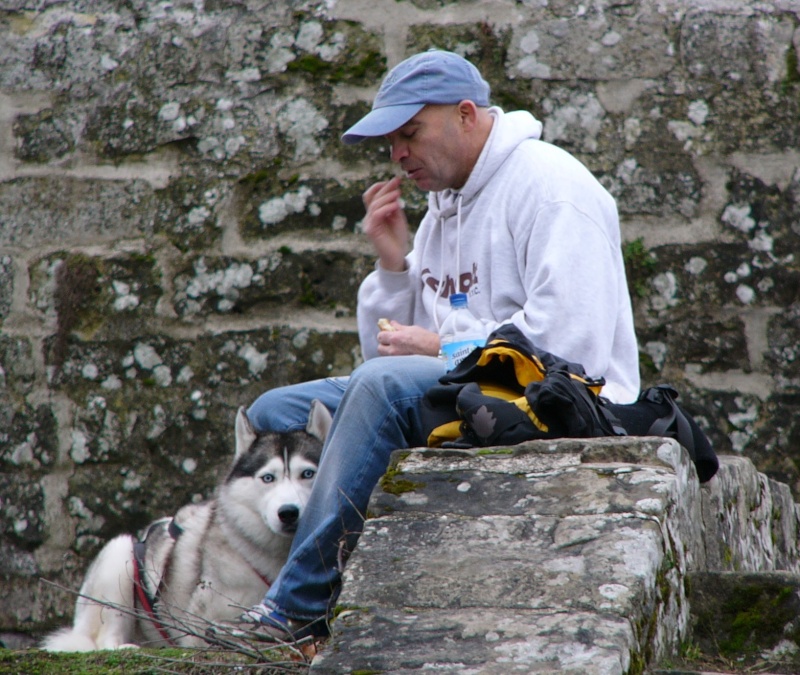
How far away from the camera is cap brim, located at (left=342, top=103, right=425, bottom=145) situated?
3.14 meters

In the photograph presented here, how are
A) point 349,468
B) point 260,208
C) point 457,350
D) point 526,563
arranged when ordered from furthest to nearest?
point 260,208 < point 457,350 < point 349,468 < point 526,563

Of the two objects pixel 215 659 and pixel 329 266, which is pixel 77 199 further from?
pixel 215 659

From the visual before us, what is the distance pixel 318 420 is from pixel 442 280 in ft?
2.19

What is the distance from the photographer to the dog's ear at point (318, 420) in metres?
3.45

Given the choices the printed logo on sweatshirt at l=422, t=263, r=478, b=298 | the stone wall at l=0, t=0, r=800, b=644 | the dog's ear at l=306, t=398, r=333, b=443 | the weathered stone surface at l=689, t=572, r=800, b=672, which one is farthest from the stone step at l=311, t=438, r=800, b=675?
the stone wall at l=0, t=0, r=800, b=644

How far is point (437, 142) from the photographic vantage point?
126 inches

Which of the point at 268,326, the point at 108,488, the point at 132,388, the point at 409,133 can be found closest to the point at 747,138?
the point at 409,133

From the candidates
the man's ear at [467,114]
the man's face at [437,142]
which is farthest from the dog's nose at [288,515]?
the man's ear at [467,114]

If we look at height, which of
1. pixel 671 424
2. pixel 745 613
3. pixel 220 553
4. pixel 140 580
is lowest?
pixel 140 580

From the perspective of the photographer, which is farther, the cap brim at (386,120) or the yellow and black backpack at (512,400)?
the cap brim at (386,120)

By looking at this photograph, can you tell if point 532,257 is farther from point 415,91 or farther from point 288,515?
point 288,515

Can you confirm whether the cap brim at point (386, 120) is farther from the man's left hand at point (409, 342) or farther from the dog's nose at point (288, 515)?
the dog's nose at point (288, 515)

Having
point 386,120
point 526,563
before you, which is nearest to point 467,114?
point 386,120

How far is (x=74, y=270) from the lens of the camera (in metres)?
4.45
